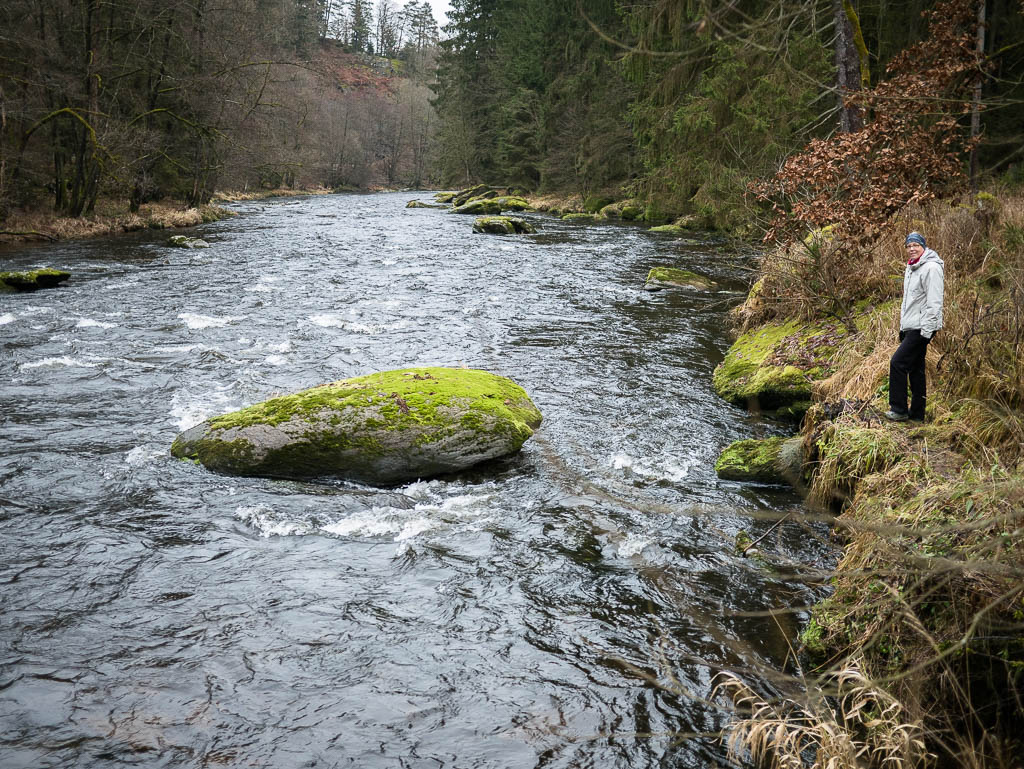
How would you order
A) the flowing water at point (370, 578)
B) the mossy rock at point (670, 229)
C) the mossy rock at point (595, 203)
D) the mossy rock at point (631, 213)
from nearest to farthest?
the flowing water at point (370, 578) → the mossy rock at point (670, 229) → the mossy rock at point (631, 213) → the mossy rock at point (595, 203)

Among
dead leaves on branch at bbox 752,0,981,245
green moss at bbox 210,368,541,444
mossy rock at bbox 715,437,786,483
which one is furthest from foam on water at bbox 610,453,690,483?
dead leaves on branch at bbox 752,0,981,245

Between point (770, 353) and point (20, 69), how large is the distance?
83.6 feet

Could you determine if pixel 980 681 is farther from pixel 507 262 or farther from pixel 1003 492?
pixel 507 262

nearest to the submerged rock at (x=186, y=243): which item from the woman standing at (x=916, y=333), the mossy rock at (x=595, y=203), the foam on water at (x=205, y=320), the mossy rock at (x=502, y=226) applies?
the foam on water at (x=205, y=320)

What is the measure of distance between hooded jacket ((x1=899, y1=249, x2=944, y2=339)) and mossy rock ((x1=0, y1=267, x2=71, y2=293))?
1702 centimetres

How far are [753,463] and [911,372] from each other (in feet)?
5.61

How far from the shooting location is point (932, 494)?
475cm

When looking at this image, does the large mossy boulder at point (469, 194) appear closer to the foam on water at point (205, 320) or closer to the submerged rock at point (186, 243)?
the submerged rock at point (186, 243)

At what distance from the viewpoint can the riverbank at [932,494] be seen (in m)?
3.41

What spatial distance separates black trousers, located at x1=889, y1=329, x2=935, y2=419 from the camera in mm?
6508

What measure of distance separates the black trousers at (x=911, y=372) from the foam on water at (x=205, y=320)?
36.9ft

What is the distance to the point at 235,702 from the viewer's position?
4.14m

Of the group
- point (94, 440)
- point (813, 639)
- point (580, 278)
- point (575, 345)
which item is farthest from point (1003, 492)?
point (580, 278)

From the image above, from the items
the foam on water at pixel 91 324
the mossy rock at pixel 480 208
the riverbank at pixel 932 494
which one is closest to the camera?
the riverbank at pixel 932 494
